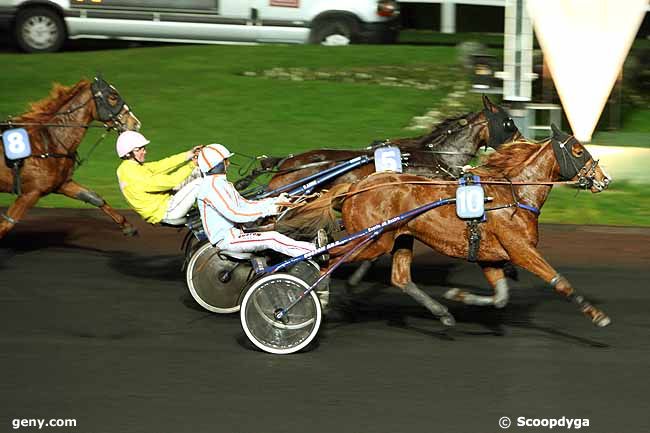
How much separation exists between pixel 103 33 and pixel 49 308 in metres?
10.6

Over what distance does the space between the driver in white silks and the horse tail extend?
0.72ft

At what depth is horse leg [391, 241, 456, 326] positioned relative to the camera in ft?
25.6

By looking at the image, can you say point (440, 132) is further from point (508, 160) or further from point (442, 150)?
point (508, 160)

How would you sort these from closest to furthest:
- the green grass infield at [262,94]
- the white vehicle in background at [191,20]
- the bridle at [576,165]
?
the bridle at [576,165]
the green grass infield at [262,94]
the white vehicle in background at [191,20]

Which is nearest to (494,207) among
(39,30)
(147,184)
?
(147,184)

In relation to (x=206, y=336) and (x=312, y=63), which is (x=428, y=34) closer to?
(x=312, y=63)

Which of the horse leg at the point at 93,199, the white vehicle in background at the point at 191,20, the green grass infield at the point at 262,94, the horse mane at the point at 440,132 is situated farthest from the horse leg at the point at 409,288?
the white vehicle in background at the point at 191,20

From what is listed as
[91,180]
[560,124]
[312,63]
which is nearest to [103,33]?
[312,63]

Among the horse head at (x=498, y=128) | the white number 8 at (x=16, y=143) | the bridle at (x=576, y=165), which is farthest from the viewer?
the white number 8 at (x=16, y=143)

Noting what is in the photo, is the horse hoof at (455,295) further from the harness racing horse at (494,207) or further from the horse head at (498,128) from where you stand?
the horse head at (498,128)

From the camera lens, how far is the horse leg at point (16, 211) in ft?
31.4

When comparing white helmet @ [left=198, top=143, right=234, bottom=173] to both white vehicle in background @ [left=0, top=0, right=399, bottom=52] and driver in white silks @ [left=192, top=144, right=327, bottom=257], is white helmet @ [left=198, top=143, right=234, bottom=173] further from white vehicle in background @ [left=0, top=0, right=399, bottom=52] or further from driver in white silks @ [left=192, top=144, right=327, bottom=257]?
white vehicle in background @ [left=0, top=0, right=399, bottom=52]

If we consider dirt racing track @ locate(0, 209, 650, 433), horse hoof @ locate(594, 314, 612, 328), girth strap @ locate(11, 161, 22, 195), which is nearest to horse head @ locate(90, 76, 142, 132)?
girth strap @ locate(11, 161, 22, 195)

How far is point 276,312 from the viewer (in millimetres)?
7320
